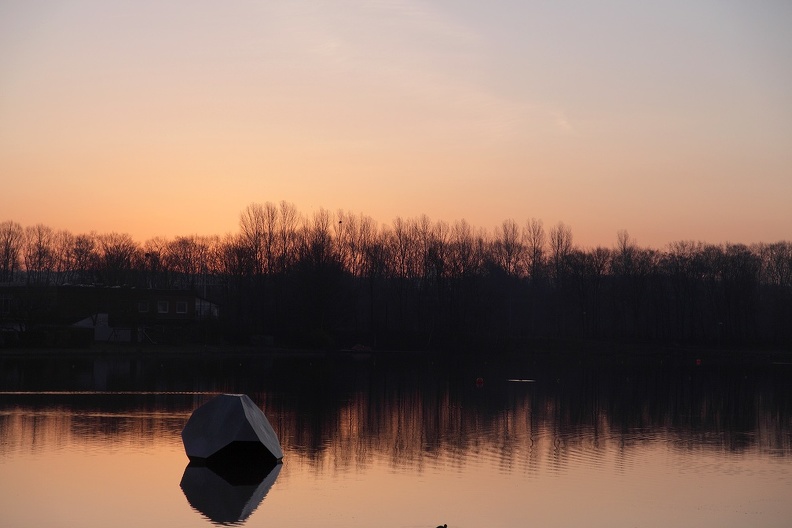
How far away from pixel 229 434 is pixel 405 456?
5.17m

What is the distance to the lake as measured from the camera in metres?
17.8

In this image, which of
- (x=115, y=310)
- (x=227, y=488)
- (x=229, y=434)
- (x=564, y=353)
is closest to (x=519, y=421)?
(x=229, y=434)

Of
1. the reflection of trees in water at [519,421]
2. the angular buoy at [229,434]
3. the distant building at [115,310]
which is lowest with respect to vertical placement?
the reflection of trees in water at [519,421]

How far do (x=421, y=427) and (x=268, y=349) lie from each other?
4975cm

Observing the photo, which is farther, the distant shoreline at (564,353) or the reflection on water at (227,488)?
the distant shoreline at (564,353)

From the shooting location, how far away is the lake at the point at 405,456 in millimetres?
17844

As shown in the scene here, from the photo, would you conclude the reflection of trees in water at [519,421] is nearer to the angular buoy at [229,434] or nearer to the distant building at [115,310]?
the angular buoy at [229,434]

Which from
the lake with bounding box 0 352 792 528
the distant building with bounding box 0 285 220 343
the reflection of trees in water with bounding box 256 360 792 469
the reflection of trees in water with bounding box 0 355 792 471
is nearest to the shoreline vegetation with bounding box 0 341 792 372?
the distant building with bounding box 0 285 220 343

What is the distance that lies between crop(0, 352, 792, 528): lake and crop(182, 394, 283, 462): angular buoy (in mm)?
620

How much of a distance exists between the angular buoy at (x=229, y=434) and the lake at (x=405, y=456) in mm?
620

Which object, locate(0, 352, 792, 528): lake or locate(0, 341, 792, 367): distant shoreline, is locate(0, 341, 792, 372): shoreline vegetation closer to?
locate(0, 341, 792, 367): distant shoreline

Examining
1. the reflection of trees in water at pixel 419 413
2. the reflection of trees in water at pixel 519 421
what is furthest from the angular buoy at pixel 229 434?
the reflection of trees in water at pixel 519 421

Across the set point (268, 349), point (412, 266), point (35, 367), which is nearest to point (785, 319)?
point (412, 266)

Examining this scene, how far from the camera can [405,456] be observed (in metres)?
24.5
